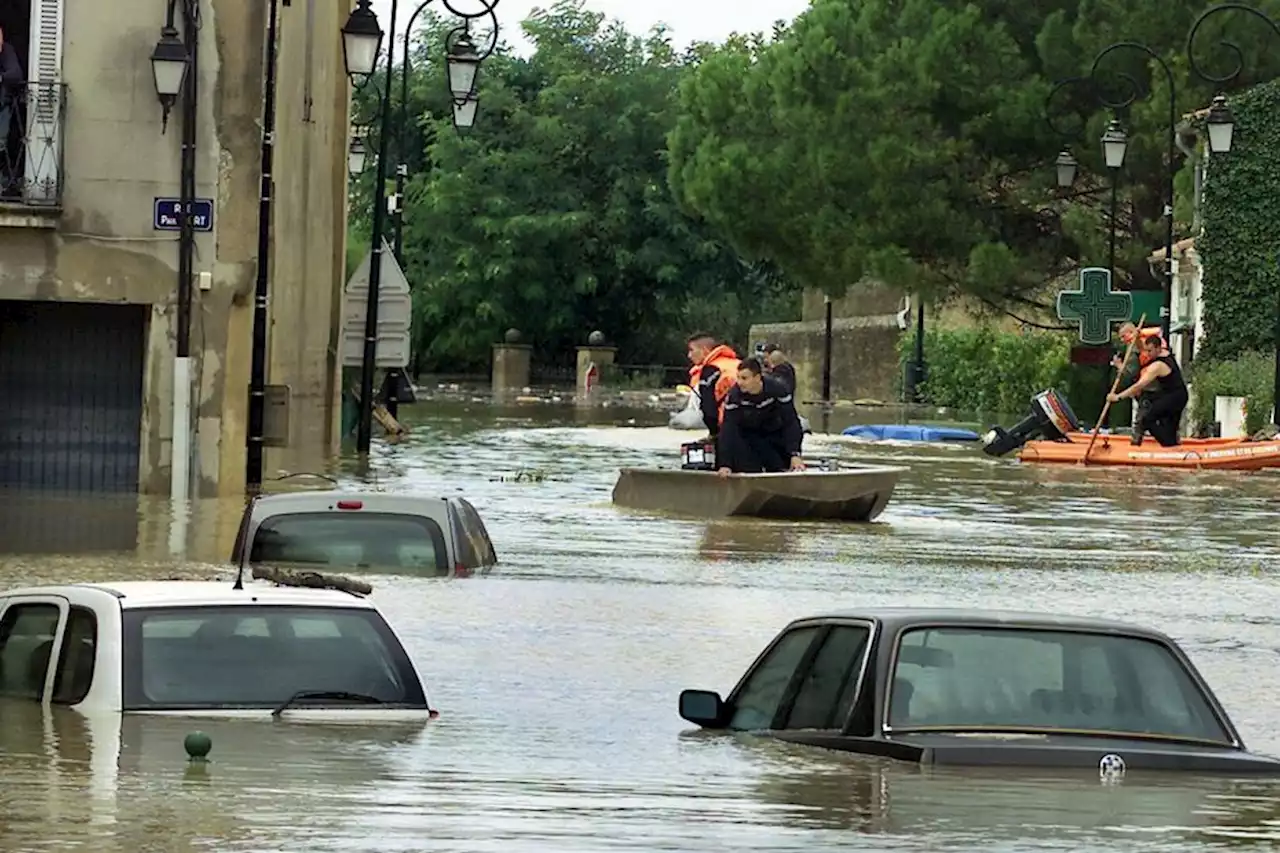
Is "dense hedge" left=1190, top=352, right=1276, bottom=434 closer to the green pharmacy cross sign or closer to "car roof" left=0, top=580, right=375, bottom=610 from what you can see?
the green pharmacy cross sign

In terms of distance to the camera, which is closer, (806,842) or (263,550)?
(806,842)

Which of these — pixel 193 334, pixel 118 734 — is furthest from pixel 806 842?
pixel 193 334

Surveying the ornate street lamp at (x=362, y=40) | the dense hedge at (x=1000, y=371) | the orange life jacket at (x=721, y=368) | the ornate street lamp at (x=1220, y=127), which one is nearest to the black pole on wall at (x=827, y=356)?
the dense hedge at (x=1000, y=371)

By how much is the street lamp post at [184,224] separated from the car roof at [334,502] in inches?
329

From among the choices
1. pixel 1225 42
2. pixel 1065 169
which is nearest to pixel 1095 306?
pixel 1065 169

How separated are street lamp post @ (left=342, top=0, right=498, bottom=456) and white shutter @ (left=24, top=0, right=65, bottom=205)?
794cm

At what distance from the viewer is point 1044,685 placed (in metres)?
9.93

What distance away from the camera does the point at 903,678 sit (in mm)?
9828

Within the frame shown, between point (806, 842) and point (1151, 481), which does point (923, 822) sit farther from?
point (1151, 481)

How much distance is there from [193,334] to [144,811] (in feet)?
60.9

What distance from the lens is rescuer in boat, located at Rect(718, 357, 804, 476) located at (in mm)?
27625

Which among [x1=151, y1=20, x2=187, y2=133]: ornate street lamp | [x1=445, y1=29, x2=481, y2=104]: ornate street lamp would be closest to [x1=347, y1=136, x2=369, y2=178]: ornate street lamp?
[x1=445, y1=29, x2=481, y2=104]: ornate street lamp

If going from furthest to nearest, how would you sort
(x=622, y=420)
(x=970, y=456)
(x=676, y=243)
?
(x=676, y=243), (x=622, y=420), (x=970, y=456)

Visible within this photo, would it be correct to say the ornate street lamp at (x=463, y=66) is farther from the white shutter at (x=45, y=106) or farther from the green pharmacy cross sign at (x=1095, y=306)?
the green pharmacy cross sign at (x=1095, y=306)
